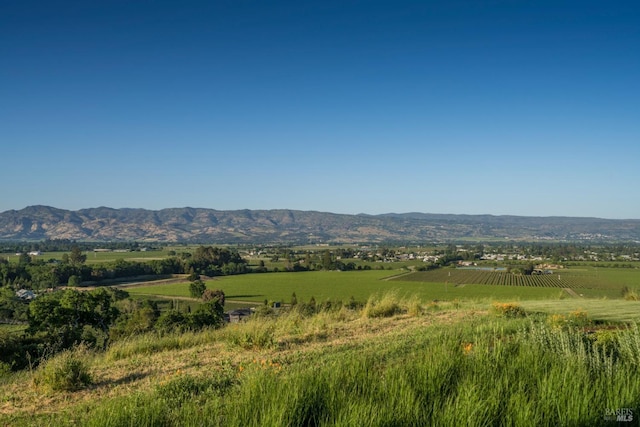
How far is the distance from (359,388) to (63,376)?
448cm

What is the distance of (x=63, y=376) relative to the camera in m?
6.20

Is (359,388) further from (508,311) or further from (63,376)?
(508,311)

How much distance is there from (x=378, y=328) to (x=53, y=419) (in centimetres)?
779

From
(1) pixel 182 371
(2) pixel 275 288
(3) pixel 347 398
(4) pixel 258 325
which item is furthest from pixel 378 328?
(2) pixel 275 288

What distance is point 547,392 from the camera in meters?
3.94

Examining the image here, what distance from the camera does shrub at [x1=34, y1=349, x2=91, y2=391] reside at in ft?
20.2

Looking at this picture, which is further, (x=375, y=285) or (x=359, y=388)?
(x=375, y=285)

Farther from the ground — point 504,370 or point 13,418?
point 504,370

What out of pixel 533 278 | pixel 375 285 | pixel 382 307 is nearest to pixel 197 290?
pixel 375 285

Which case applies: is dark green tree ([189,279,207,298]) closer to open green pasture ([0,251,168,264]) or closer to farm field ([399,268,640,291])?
farm field ([399,268,640,291])

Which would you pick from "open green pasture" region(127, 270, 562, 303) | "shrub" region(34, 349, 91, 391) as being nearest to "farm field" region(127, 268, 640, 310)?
"open green pasture" region(127, 270, 562, 303)

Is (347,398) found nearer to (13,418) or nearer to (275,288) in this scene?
(13,418)

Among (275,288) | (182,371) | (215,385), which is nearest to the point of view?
(215,385)

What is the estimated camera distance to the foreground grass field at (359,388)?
141 inches
